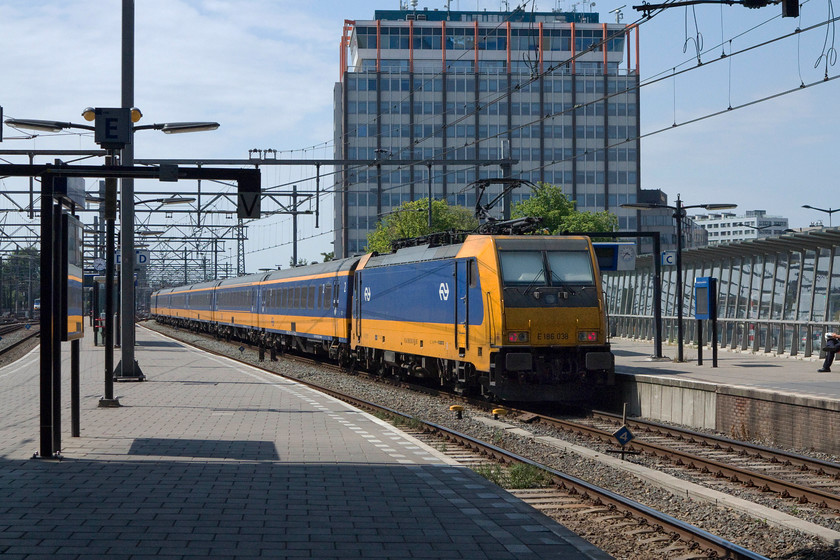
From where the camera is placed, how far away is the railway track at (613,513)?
25.0 ft

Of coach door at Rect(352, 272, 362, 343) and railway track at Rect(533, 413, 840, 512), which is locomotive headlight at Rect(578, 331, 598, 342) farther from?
coach door at Rect(352, 272, 362, 343)

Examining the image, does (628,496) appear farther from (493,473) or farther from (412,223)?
(412,223)

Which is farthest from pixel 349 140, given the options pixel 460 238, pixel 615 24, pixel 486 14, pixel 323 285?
pixel 460 238

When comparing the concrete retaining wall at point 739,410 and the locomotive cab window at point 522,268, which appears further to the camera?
the locomotive cab window at point 522,268

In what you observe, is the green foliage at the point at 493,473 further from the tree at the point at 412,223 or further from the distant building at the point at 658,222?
the distant building at the point at 658,222

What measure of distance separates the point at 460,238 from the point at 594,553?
44.6ft

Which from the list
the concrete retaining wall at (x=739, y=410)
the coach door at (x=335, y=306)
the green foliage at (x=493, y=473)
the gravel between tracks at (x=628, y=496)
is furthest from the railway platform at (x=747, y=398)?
the coach door at (x=335, y=306)

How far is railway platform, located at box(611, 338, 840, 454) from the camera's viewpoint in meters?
14.0

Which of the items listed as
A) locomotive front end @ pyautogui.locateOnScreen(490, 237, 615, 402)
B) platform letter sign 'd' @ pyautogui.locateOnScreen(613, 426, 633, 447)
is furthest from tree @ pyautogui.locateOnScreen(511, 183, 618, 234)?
platform letter sign 'd' @ pyautogui.locateOnScreen(613, 426, 633, 447)

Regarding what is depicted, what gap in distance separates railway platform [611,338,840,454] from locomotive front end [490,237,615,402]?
1096 millimetres

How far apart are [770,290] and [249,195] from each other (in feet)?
61.5

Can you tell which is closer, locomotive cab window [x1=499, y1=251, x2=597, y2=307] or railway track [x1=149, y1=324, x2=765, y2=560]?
railway track [x1=149, y1=324, x2=765, y2=560]

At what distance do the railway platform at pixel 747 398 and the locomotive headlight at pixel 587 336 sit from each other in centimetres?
132

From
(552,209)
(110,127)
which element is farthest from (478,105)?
(110,127)
